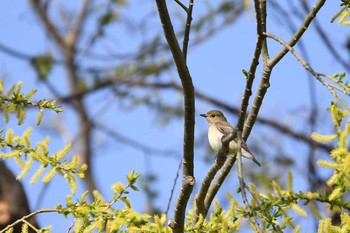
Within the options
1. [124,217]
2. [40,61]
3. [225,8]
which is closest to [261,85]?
[124,217]

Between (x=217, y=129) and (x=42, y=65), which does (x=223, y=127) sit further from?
(x=42, y=65)

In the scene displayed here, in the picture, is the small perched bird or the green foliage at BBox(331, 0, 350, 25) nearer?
the green foliage at BBox(331, 0, 350, 25)

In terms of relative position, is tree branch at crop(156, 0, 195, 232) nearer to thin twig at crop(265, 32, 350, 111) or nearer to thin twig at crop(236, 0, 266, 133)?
thin twig at crop(236, 0, 266, 133)

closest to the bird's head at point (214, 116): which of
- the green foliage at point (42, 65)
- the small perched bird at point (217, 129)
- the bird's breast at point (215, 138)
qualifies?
the small perched bird at point (217, 129)

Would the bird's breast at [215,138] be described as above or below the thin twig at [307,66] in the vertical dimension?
above

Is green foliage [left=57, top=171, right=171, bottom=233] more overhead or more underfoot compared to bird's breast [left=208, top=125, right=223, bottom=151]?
more underfoot

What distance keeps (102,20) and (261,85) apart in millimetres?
8220

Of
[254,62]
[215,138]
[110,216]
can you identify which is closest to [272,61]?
[254,62]

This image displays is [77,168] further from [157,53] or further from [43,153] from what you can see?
[157,53]

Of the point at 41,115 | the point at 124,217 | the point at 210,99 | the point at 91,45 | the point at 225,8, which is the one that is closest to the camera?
the point at 124,217

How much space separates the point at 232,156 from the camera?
9.68 feet

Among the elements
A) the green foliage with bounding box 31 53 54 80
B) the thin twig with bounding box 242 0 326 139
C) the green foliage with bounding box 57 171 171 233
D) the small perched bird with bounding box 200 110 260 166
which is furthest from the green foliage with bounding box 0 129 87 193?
the green foliage with bounding box 31 53 54 80

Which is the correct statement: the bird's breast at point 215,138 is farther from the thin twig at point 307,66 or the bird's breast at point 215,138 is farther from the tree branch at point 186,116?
the thin twig at point 307,66

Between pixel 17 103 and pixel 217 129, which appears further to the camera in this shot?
pixel 217 129
